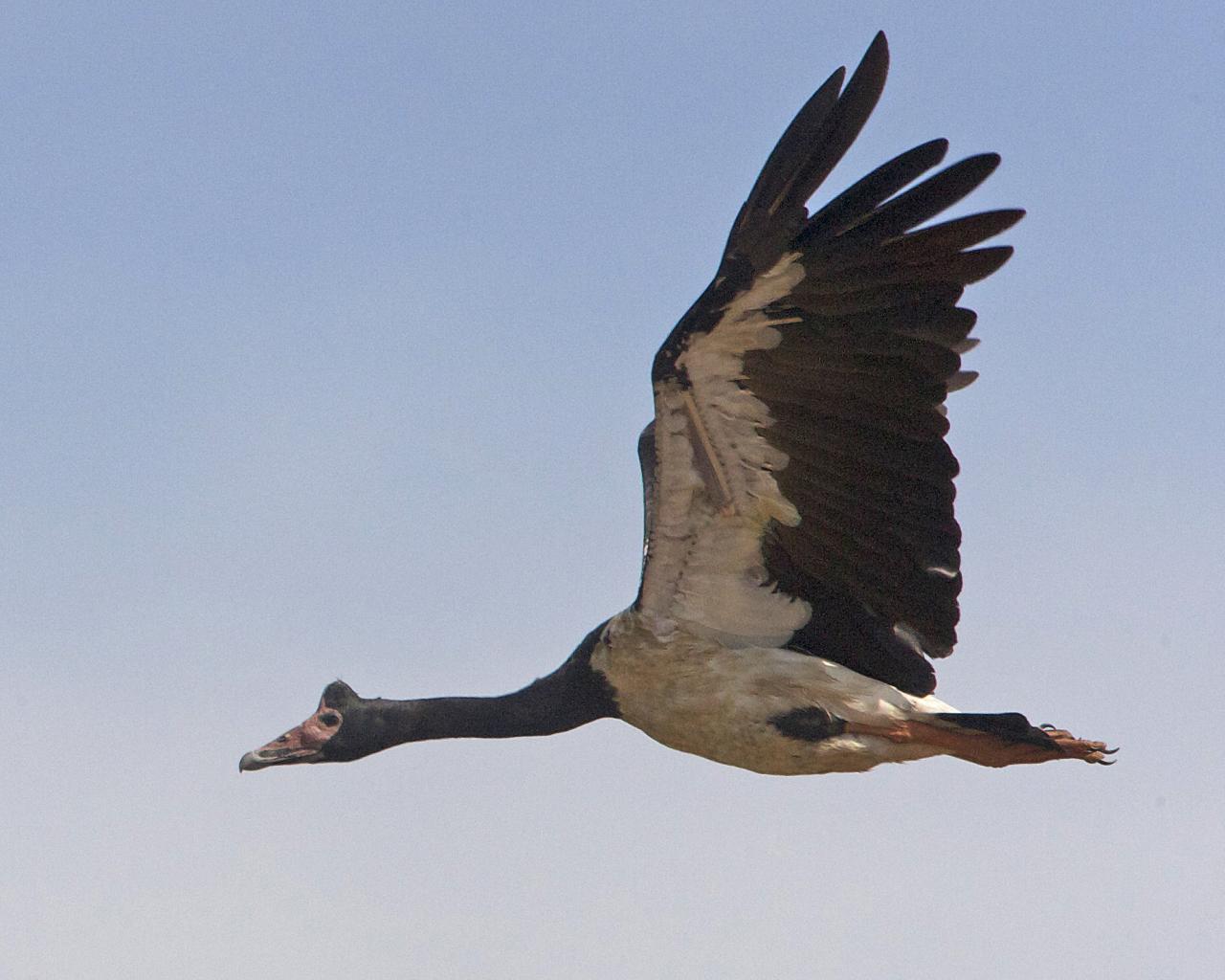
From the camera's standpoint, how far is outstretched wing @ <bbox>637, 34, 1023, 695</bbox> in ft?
21.5

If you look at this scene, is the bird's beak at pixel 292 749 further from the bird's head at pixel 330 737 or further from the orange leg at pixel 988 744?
the orange leg at pixel 988 744

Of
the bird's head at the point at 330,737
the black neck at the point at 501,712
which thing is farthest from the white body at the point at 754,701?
the bird's head at the point at 330,737

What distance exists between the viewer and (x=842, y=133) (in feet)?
20.8

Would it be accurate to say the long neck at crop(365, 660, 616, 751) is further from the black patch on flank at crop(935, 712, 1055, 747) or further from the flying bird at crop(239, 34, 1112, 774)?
the black patch on flank at crop(935, 712, 1055, 747)

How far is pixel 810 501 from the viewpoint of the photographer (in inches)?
281

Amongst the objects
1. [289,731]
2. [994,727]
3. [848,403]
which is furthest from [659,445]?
[289,731]

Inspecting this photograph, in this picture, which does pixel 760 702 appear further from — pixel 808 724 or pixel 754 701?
pixel 808 724

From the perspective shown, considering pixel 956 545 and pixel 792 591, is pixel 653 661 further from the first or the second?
pixel 956 545

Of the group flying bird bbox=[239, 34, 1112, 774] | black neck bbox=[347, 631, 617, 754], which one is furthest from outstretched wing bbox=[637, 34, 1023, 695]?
black neck bbox=[347, 631, 617, 754]

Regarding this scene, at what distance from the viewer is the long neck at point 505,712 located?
7.80 meters

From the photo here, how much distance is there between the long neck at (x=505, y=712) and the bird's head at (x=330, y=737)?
4 cm

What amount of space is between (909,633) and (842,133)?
2.17m

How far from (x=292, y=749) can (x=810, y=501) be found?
2.68 metres

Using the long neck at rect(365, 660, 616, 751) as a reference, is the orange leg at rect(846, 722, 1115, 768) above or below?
below
